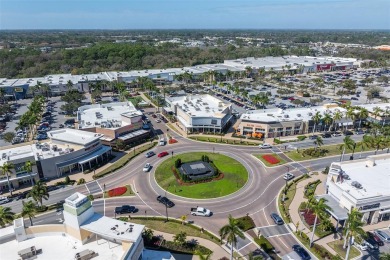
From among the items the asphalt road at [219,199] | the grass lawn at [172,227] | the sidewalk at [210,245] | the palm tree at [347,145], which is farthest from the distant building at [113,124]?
the palm tree at [347,145]

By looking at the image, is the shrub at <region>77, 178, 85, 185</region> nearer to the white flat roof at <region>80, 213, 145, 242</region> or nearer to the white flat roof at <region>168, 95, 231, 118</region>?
the white flat roof at <region>80, 213, 145, 242</region>

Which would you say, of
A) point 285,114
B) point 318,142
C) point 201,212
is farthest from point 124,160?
point 285,114

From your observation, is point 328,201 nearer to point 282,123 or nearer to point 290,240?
point 290,240

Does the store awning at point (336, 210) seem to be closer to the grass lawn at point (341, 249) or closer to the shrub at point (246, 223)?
the grass lawn at point (341, 249)

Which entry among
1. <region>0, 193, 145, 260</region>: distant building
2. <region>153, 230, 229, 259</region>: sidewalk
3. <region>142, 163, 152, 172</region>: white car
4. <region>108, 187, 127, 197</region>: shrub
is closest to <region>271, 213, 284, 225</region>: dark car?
<region>153, 230, 229, 259</region>: sidewalk

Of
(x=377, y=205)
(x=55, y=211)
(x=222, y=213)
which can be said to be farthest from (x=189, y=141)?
(x=377, y=205)

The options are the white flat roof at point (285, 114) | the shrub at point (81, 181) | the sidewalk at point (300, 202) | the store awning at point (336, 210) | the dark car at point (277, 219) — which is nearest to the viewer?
the sidewalk at point (300, 202)
